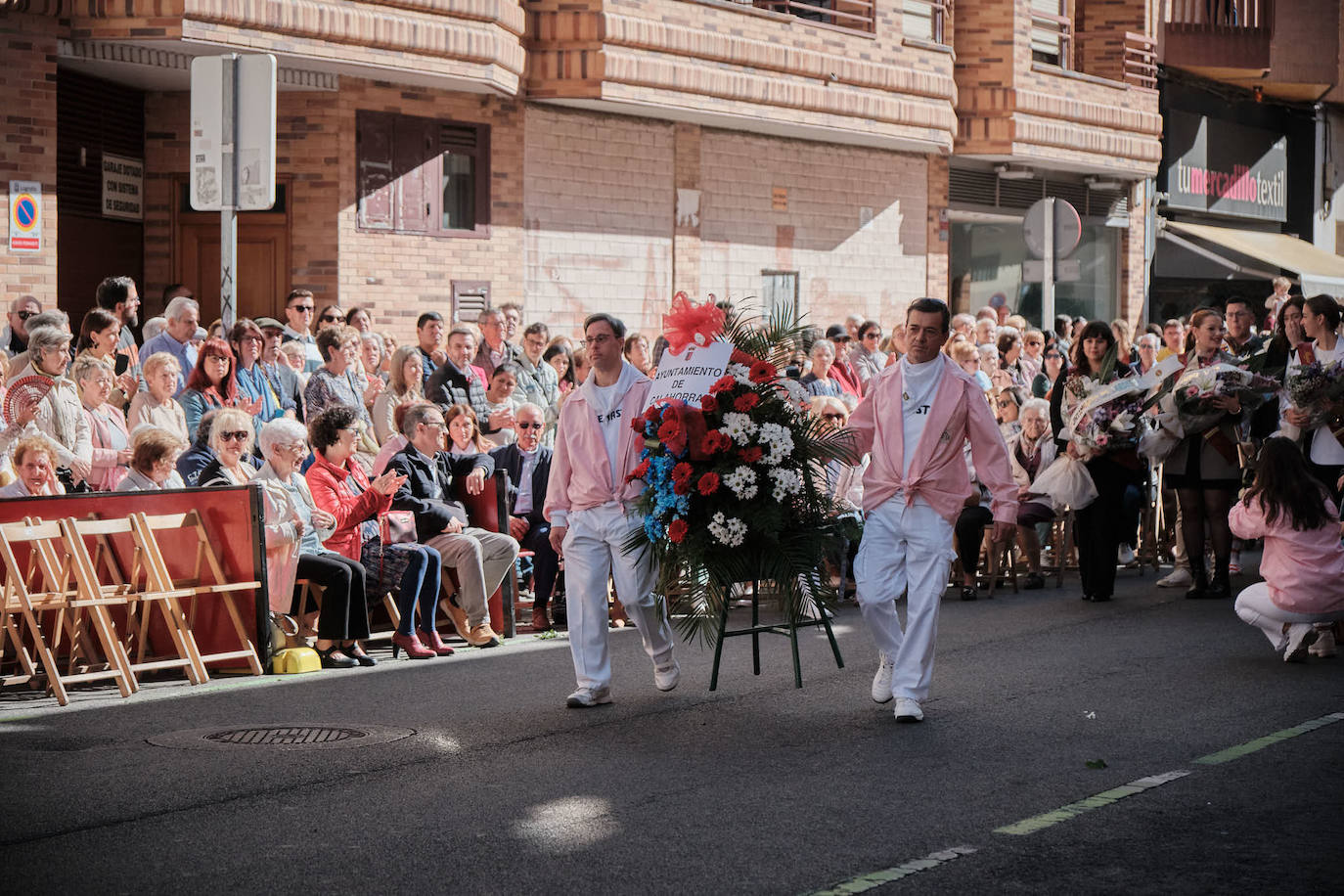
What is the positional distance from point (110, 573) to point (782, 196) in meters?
16.0

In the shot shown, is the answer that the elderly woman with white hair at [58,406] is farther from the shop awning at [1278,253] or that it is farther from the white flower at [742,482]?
the shop awning at [1278,253]

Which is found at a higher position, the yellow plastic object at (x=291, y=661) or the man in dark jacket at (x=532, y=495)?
the man in dark jacket at (x=532, y=495)

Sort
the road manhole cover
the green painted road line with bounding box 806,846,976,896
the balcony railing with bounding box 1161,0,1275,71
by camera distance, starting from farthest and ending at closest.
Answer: the balcony railing with bounding box 1161,0,1275,71
the road manhole cover
the green painted road line with bounding box 806,846,976,896

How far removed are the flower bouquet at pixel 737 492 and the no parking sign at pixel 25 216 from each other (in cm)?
962

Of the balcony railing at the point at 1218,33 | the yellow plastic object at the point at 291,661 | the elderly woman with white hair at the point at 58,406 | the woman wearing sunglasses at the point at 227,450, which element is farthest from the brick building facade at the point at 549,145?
the yellow plastic object at the point at 291,661

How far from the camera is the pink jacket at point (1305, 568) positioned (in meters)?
11.2

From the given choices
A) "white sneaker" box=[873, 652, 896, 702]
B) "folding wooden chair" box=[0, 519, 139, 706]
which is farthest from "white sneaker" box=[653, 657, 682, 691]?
"folding wooden chair" box=[0, 519, 139, 706]

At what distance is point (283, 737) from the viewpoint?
9141 millimetres

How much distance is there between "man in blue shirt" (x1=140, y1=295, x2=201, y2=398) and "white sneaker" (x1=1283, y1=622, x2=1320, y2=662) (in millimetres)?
7895

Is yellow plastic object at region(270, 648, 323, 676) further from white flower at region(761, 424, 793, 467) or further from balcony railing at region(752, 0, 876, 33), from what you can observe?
balcony railing at region(752, 0, 876, 33)

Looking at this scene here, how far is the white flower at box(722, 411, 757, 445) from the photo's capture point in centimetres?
971

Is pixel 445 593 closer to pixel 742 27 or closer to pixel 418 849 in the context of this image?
pixel 418 849

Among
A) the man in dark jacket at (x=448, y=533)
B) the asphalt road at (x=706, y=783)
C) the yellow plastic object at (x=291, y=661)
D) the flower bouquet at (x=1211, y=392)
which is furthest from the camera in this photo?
the flower bouquet at (x=1211, y=392)

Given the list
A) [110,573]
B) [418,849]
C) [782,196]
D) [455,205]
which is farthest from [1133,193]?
[418,849]
